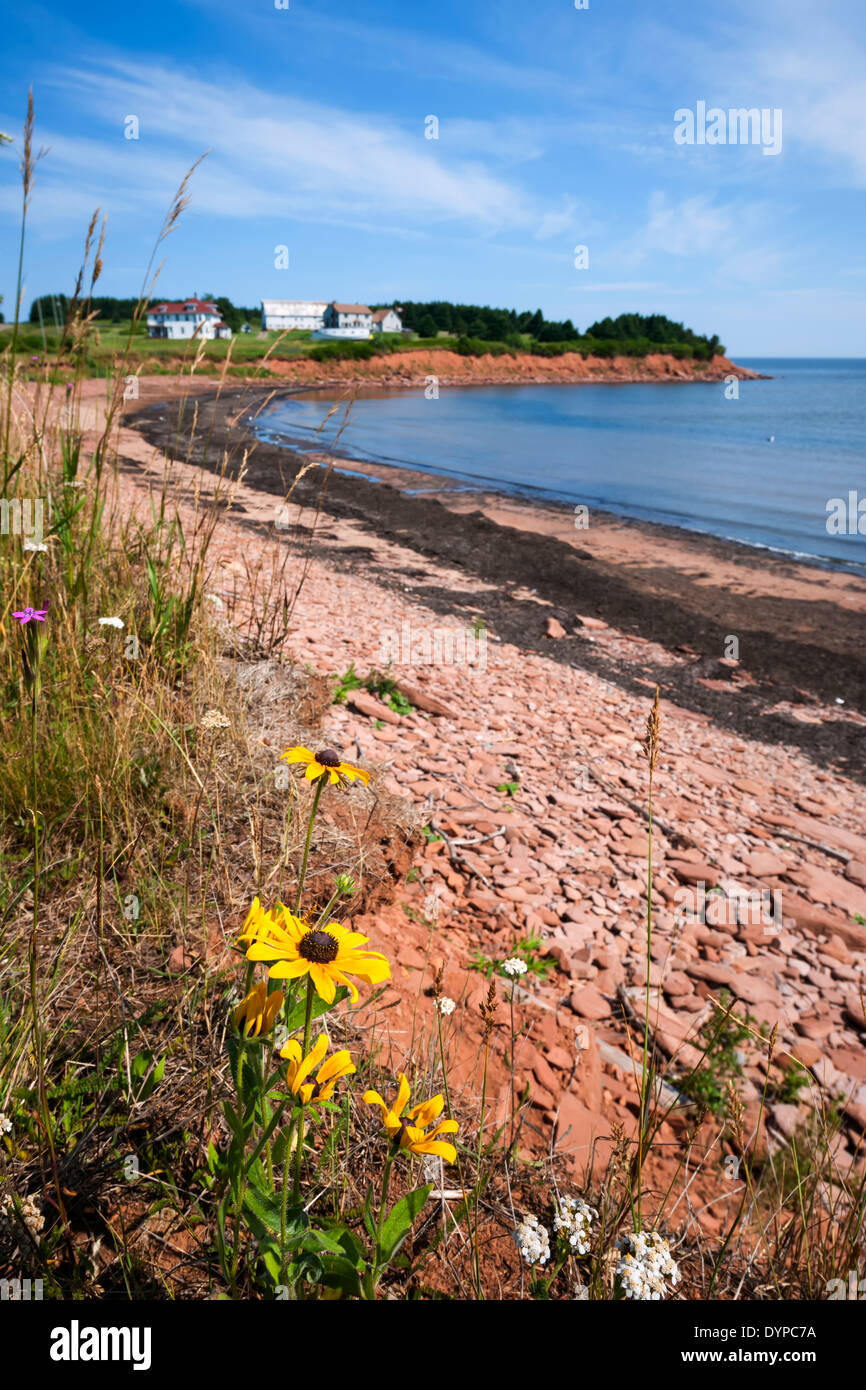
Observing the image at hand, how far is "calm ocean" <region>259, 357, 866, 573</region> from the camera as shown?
1650 cm

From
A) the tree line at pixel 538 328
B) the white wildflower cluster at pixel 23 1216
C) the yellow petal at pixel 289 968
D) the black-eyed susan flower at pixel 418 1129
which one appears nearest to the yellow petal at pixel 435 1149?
the black-eyed susan flower at pixel 418 1129

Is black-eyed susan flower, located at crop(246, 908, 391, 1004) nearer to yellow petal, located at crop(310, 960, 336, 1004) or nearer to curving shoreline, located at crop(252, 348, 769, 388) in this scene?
yellow petal, located at crop(310, 960, 336, 1004)

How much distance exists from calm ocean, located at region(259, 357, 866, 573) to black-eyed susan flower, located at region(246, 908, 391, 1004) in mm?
13837

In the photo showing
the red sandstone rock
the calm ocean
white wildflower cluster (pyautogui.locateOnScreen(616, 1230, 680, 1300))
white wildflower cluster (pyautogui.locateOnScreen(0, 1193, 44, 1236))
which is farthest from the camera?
the calm ocean

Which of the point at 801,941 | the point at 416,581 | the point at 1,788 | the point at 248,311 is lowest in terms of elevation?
the point at 801,941

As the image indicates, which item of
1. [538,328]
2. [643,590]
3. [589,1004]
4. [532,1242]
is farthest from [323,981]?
[538,328]

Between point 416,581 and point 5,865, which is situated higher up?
point 416,581

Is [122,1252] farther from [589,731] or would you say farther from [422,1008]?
[589,731]

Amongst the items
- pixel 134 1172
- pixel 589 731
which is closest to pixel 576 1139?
pixel 134 1172

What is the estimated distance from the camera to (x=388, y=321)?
291 feet

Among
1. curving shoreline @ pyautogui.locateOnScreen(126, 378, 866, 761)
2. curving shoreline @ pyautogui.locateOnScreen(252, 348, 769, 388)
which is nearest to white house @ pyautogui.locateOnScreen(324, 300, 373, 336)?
curving shoreline @ pyautogui.locateOnScreen(252, 348, 769, 388)

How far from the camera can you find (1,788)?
2.37 meters
